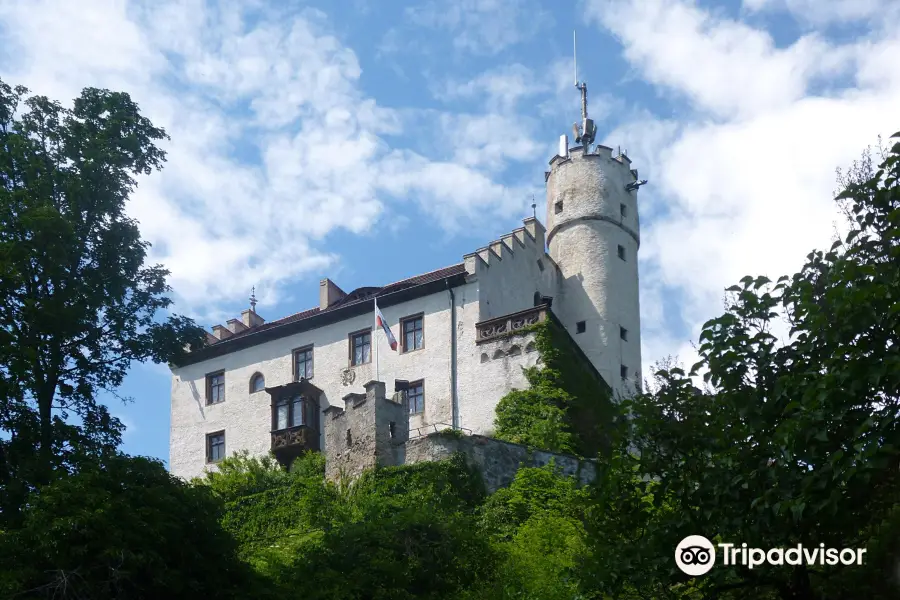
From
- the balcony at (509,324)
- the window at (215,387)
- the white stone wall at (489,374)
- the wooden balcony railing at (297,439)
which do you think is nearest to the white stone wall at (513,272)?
the balcony at (509,324)

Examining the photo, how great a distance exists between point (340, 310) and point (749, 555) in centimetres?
3191

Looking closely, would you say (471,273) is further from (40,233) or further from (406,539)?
(40,233)

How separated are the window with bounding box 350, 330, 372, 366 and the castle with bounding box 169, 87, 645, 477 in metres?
0.05

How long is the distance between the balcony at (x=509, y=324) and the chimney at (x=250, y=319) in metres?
13.7

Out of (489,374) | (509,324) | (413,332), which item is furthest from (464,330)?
(413,332)

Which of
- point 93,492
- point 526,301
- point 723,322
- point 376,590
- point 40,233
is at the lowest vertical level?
point 376,590

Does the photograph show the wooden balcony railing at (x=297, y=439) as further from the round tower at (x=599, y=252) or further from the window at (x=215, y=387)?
the round tower at (x=599, y=252)

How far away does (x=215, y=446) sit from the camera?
154 feet

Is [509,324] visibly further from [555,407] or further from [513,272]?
[555,407]

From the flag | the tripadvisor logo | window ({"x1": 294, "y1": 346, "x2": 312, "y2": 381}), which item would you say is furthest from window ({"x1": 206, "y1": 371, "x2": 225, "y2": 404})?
the tripadvisor logo

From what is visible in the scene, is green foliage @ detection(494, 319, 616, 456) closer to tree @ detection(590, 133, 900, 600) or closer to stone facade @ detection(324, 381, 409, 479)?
stone facade @ detection(324, 381, 409, 479)

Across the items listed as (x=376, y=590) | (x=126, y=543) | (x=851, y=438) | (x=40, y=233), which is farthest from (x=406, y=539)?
(x=851, y=438)

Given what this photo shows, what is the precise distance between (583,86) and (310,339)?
67.0ft

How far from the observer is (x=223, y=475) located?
41.1 meters
